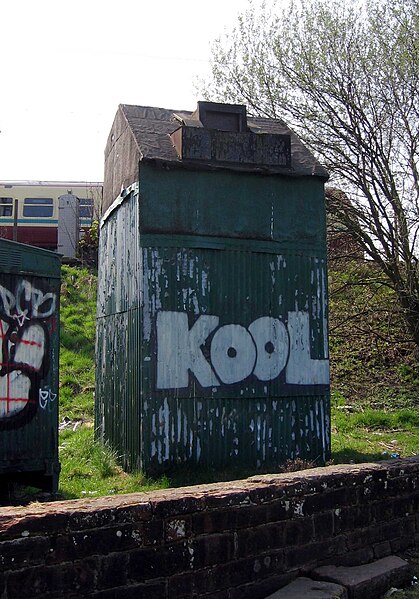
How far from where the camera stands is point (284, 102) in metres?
16.4

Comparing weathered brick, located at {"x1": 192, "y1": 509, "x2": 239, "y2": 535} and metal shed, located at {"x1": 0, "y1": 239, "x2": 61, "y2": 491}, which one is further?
metal shed, located at {"x1": 0, "y1": 239, "x2": 61, "y2": 491}

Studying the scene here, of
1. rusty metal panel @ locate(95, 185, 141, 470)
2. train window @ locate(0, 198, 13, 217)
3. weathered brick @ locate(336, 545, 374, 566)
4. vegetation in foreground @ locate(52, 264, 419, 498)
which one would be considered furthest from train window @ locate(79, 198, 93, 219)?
weathered brick @ locate(336, 545, 374, 566)

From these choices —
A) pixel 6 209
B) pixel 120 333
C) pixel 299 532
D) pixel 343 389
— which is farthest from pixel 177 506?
pixel 6 209

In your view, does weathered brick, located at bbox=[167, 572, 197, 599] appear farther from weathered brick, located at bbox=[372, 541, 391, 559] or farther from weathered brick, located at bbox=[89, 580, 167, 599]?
weathered brick, located at bbox=[372, 541, 391, 559]

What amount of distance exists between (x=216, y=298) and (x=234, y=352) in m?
0.81

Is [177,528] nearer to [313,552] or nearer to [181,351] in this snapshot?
[313,552]

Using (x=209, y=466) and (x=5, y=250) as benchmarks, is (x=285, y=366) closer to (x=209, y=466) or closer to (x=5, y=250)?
(x=209, y=466)

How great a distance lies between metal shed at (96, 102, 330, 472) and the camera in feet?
29.8

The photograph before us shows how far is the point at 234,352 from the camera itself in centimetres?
945

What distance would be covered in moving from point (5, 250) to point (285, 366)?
4417mm

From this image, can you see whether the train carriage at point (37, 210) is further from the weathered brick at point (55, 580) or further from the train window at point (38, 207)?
the weathered brick at point (55, 580)

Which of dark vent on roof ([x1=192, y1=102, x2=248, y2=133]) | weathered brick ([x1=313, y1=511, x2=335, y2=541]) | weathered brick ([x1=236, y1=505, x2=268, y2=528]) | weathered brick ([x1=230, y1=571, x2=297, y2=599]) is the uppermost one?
dark vent on roof ([x1=192, y1=102, x2=248, y2=133])

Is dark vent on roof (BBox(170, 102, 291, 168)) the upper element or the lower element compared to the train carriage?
lower

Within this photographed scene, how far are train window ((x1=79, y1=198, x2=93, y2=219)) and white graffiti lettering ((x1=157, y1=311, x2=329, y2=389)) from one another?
683 inches
